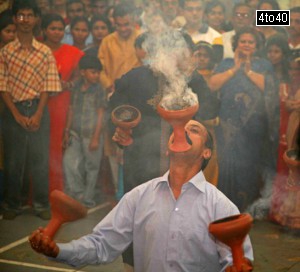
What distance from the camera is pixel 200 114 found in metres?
3.99

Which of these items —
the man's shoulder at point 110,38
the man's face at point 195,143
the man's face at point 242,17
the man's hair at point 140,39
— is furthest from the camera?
the man's shoulder at point 110,38

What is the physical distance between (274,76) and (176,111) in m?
0.68

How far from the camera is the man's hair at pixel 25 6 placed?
4430 millimetres

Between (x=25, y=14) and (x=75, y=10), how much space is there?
0.39 meters

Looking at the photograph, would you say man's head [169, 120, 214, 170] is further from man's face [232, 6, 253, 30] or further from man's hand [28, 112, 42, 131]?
man's hand [28, 112, 42, 131]

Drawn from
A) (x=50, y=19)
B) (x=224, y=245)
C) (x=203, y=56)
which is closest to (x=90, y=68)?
(x=50, y=19)

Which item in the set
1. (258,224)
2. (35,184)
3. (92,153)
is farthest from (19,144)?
(258,224)

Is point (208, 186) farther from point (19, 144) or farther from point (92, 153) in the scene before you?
point (19, 144)

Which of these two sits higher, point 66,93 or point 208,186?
point 66,93

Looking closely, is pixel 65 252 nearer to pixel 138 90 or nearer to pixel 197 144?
pixel 197 144

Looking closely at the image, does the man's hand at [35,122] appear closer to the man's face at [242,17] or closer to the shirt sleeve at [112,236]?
the shirt sleeve at [112,236]

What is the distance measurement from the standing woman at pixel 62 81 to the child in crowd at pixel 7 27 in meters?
0.27

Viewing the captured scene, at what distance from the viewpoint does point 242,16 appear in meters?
3.90

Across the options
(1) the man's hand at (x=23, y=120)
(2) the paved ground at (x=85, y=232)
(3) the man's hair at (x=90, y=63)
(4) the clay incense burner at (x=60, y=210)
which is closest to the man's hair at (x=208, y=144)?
(2) the paved ground at (x=85, y=232)
